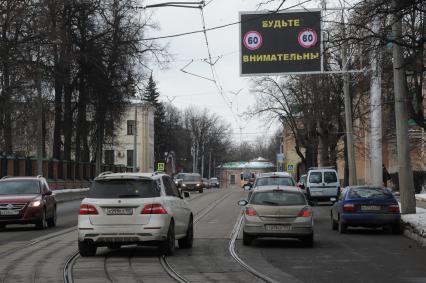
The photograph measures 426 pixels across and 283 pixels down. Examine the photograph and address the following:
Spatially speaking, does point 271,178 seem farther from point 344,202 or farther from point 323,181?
point 323,181

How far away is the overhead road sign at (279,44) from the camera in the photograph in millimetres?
26750

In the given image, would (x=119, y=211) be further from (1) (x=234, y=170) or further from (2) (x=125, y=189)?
(1) (x=234, y=170)

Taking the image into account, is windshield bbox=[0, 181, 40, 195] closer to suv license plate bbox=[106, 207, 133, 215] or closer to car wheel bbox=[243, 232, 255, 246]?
car wheel bbox=[243, 232, 255, 246]

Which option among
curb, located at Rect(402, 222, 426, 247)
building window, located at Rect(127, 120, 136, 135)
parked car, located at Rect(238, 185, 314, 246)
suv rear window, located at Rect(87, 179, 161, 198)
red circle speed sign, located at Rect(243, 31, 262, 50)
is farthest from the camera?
building window, located at Rect(127, 120, 136, 135)

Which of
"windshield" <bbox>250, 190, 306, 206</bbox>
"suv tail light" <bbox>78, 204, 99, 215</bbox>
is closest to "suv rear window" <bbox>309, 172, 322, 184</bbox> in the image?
"windshield" <bbox>250, 190, 306, 206</bbox>

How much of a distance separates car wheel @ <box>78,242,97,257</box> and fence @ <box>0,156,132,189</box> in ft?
106

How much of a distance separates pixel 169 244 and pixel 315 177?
23700mm

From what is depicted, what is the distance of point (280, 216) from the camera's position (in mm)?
15922

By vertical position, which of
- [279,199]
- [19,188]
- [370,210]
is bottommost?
[370,210]

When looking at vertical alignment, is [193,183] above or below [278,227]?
below

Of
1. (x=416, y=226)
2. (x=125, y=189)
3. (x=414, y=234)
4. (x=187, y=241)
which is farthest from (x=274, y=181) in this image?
(x=125, y=189)

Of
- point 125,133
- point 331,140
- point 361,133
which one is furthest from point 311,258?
point 125,133

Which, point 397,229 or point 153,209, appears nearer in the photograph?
point 153,209

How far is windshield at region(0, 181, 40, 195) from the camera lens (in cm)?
2189
